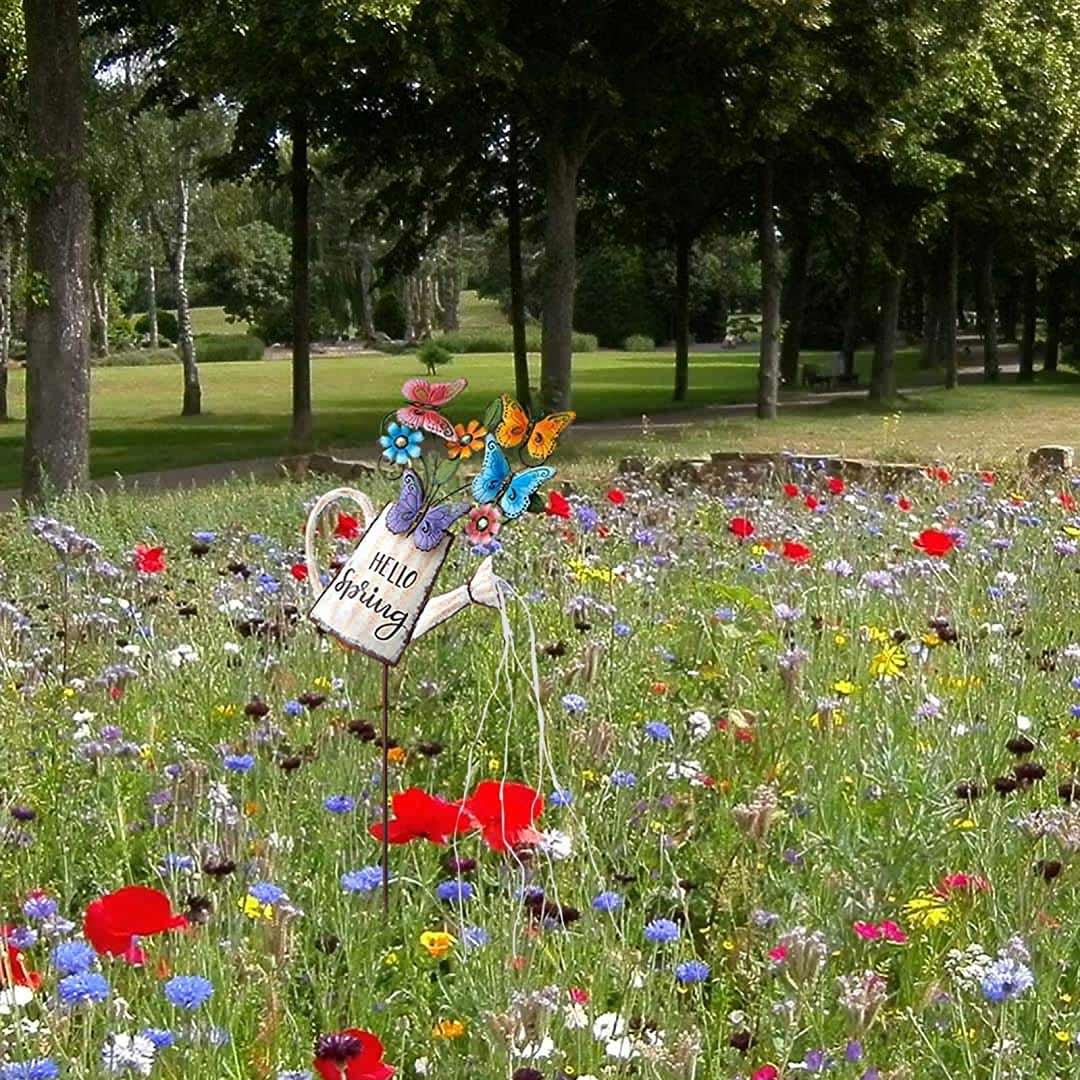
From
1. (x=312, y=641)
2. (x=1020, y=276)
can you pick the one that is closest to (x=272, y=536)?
(x=312, y=641)

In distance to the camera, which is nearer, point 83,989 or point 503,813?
point 83,989

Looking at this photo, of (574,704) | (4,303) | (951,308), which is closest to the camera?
(574,704)

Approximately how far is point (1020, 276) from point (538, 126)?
32.1 m

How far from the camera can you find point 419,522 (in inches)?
119

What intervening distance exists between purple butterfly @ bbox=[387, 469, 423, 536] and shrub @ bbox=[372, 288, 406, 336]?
278 feet

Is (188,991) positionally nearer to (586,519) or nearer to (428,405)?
(428,405)

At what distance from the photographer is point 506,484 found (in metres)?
3.11

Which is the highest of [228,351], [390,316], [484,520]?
[390,316]

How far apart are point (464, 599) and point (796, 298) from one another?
33.6 meters

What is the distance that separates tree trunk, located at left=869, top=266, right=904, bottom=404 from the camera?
105 feet

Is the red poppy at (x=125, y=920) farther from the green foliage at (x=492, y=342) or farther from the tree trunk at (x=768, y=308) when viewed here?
the green foliage at (x=492, y=342)

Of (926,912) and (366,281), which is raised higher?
(366,281)

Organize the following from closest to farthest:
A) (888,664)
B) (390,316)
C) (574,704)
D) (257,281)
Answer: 1. (574,704)
2. (888,664)
3. (257,281)
4. (390,316)

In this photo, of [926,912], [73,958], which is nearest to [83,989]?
[73,958]
